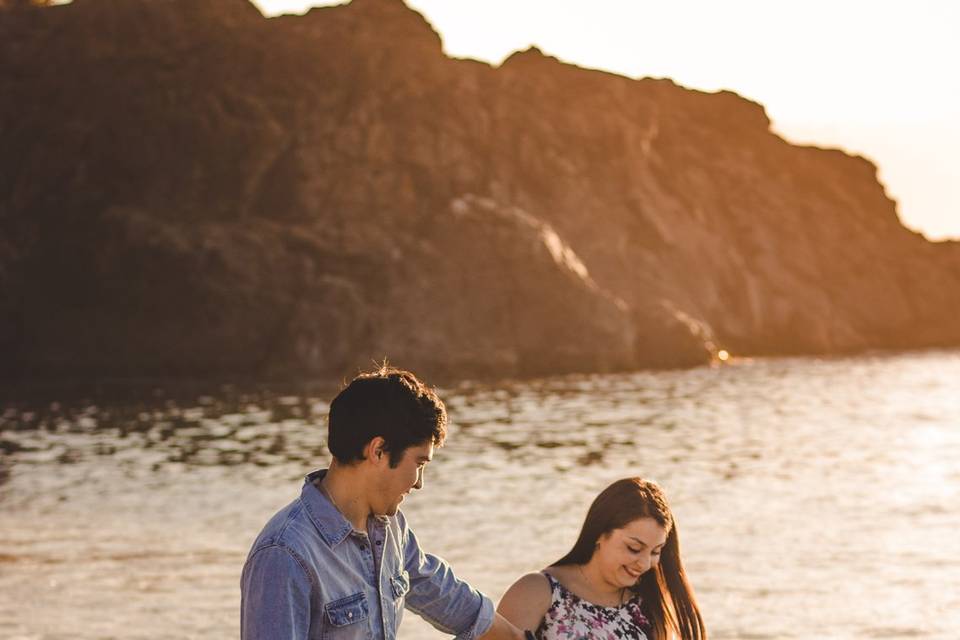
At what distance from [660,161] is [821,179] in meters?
31.7

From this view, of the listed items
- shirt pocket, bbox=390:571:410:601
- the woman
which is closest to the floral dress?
the woman

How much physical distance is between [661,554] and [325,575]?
2.72m

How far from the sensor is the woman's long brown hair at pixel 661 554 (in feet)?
20.0

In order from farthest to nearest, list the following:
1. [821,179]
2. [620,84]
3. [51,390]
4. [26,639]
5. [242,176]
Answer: [821,179], [620,84], [242,176], [51,390], [26,639]

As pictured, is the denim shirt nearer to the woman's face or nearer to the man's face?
the man's face

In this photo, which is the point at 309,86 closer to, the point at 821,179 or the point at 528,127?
the point at 528,127

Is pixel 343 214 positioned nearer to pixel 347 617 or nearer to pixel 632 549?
pixel 632 549

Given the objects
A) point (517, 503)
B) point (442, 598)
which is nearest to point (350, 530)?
point (442, 598)

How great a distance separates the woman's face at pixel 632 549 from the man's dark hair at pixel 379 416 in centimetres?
233

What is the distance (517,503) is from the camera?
28359 mm

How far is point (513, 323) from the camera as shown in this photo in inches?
3952

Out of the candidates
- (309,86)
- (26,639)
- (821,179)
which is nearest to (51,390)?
(309,86)

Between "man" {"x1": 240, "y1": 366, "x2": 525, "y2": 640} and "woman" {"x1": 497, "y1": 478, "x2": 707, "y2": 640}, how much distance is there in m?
2.06

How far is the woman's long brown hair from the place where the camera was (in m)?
6.09
